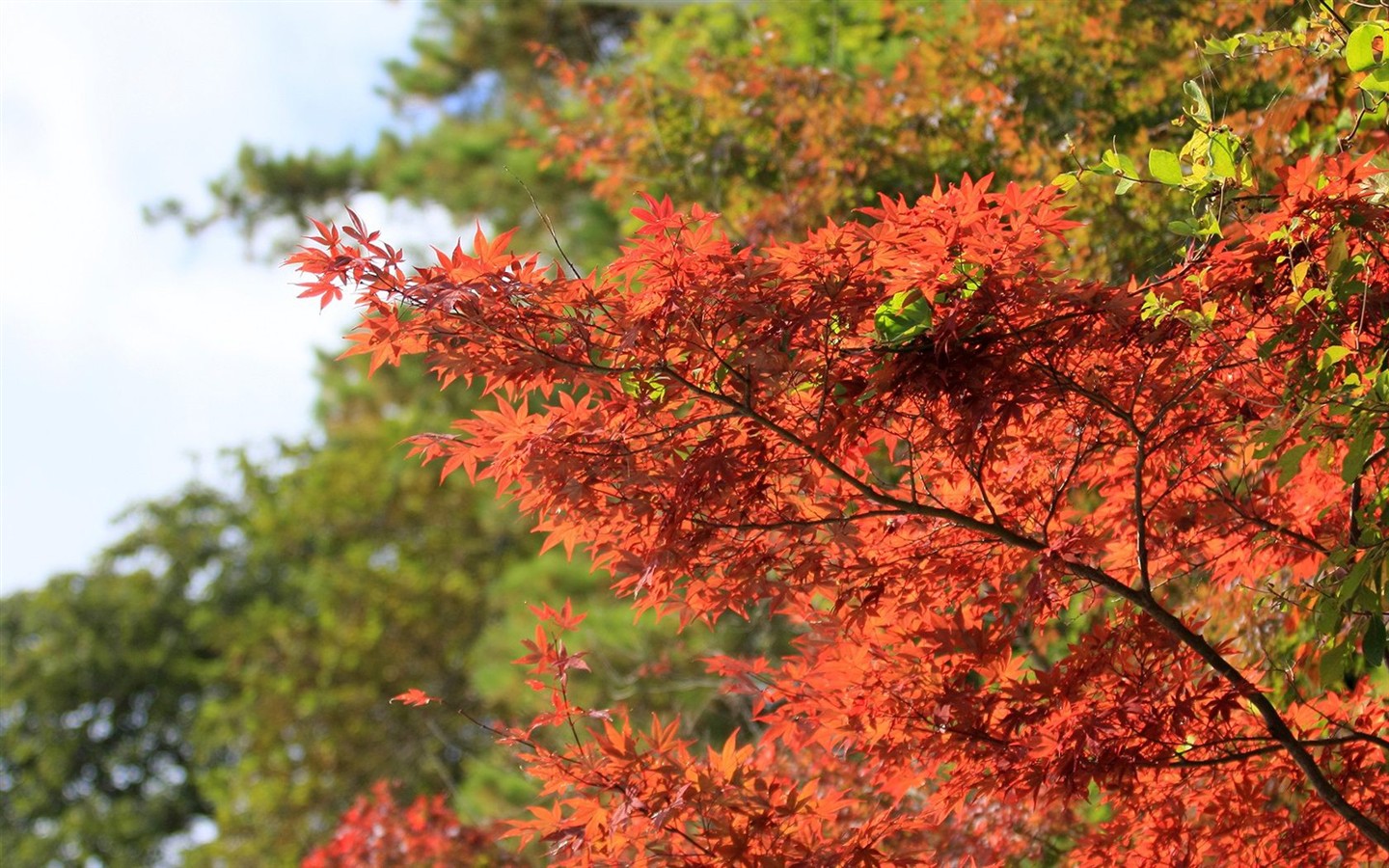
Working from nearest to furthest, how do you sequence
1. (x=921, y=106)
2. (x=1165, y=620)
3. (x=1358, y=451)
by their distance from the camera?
(x=1358, y=451), (x=1165, y=620), (x=921, y=106)

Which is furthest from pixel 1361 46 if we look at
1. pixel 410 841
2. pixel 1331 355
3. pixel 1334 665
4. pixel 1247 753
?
pixel 410 841

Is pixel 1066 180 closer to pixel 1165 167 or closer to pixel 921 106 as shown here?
pixel 1165 167

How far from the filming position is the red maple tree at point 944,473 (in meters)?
2.26

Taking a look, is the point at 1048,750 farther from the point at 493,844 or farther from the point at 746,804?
the point at 493,844

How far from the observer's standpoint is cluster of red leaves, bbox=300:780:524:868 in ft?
16.9

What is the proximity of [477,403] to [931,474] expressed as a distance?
41.1ft

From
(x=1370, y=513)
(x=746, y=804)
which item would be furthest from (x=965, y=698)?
(x=1370, y=513)

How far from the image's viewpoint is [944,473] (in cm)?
275

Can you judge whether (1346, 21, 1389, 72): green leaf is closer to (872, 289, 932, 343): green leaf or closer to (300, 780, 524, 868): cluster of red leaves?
(872, 289, 932, 343): green leaf

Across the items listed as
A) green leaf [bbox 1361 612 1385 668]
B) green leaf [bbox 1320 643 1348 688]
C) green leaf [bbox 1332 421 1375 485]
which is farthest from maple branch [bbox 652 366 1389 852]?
green leaf [bbox 1332 421 1375 485]

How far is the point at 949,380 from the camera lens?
2.31 metres

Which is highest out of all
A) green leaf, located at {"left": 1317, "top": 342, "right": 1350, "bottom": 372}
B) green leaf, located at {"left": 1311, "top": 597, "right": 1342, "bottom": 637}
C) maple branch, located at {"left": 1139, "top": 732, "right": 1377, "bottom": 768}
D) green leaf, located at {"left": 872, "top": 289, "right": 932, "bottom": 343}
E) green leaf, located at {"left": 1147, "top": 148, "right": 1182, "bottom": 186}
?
green leaf, located at {"left": 1147, "top": 148, "right": 1182, "bottom": 186}

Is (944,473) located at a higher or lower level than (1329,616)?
higher

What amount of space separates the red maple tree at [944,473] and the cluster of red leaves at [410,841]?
259 centimetres
